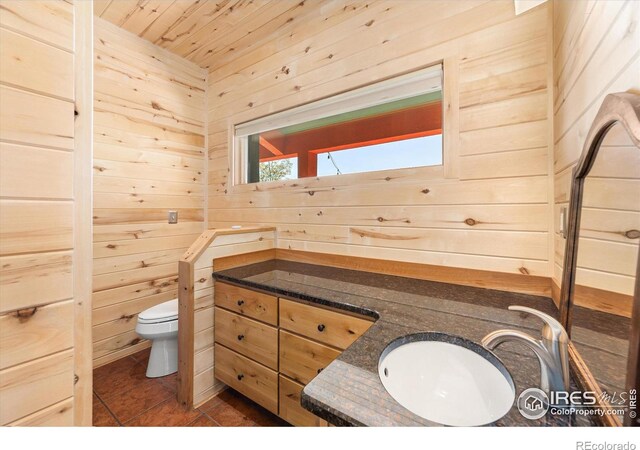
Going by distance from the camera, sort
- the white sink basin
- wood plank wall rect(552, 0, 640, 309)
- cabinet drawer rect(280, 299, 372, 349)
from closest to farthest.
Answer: wood plank wall rect(552, 0, 640, 309) → the white sink basin → cabinet drawer rect(280, 299, 372, 349)

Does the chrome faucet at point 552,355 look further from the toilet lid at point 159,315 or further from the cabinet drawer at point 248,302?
the toilet lid at point 159,315

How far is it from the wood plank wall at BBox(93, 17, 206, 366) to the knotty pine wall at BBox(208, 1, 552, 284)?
891mm

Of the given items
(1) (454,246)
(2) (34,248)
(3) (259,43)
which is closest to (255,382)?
→ (2) (34,248)

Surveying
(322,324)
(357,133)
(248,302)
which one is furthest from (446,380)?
(357,133)

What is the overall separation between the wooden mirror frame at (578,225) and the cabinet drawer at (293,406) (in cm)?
115

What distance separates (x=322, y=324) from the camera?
49.5 inches

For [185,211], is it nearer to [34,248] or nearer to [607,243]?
[34,248]

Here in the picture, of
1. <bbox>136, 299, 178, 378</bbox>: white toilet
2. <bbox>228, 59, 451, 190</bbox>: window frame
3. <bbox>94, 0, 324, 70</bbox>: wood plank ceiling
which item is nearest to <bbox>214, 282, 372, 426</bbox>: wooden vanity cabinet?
<bbox>136, 299, 178, 378</bbox>: white toilet

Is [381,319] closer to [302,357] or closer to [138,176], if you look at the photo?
[302,357]

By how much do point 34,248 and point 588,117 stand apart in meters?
A: 1.61

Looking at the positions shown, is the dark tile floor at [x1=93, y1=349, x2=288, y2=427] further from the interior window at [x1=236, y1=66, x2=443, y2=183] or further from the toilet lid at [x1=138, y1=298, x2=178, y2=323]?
the interior window at [x1=236, y1=66, x2=443, y2=183]

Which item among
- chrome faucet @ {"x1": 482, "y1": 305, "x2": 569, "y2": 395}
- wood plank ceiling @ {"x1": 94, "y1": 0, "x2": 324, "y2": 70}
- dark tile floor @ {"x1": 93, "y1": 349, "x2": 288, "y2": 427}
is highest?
wood plank ceiling @ {"x1": 94, "y1": 0, "x2": 324, "y2": 70}

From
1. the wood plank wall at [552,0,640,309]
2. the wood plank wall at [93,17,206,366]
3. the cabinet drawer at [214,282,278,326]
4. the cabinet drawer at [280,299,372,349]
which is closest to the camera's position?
the wood plank wall at [552,0,640,309]

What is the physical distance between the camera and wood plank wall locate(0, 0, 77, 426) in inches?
22.5
